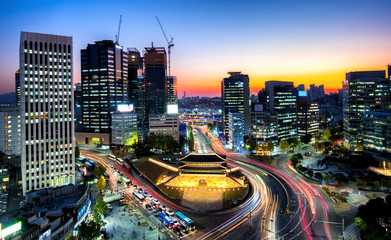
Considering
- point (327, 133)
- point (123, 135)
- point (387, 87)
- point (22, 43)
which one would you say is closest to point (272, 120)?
point (327, 133)

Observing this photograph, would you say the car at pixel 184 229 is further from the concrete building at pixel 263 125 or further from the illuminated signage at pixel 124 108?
the illuminated signage at pixel 124 108

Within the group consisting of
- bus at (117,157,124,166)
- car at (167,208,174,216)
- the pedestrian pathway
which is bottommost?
the pedestrian pathway

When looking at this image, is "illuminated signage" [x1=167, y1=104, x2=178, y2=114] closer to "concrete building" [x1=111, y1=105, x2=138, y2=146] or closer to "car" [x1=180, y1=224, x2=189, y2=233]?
"concrete building" [x1=111, y1=105, x2=138, y2=146]

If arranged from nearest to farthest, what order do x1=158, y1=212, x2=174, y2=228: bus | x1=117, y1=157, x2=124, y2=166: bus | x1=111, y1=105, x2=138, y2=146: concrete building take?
1. x1=158, y1=212, x2=174, y2=228: bus
2. x1=117, y1=157, x2=124, y2=166: bus
3. x1=111, y1=105, x2=138, y2=146: concrete building

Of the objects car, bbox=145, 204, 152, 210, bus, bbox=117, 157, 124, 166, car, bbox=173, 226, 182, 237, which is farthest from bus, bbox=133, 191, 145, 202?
bus, bbox=117, 157, 124, 166

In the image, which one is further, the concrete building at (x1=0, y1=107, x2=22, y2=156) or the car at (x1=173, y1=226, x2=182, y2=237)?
the concrete building at (x1=0, y1=107, x2=22, y2=156)

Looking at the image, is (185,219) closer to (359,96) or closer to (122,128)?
(122,128)
